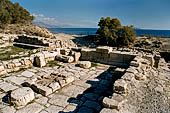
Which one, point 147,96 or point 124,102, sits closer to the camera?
point 124,102

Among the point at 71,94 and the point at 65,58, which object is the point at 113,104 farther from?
the point at 65,58

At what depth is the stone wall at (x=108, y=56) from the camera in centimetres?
696

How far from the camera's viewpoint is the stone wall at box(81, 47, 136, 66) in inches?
274

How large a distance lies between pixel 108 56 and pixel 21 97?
5054 mm

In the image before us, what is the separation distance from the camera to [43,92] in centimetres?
406

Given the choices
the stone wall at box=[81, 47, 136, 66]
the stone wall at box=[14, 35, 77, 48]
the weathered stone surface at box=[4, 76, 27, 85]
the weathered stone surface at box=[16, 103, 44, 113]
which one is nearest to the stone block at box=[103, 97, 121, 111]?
the weathered stone surface at box=[16, 103, 44, 113]

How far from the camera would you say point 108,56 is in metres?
7.36

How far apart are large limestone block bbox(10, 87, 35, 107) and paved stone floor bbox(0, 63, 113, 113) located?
0.13m

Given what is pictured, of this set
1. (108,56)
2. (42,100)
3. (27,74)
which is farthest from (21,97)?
(108,56)

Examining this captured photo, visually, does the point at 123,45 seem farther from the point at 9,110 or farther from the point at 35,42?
the point at 9,110

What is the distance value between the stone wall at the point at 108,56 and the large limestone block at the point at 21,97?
4.67 m

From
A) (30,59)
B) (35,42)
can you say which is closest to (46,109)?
(30,59)

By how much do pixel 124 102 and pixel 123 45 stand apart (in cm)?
2244

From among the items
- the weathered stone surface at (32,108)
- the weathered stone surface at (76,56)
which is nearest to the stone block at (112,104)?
the weathered stone surface at (32,108)
